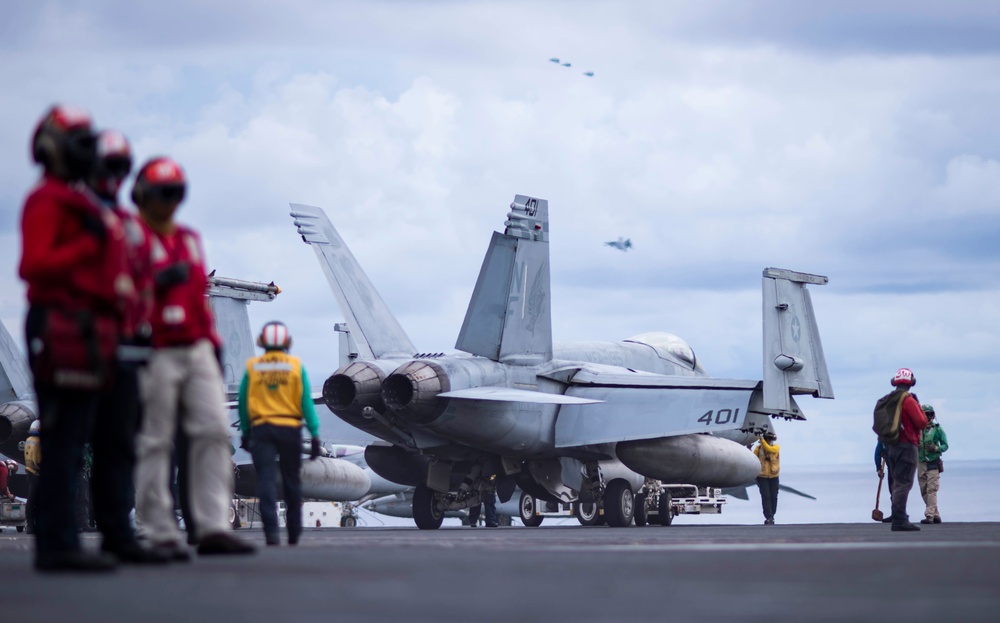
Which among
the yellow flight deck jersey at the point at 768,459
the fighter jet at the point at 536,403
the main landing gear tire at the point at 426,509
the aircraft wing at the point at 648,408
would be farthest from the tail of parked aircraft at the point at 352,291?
the yellow flight deck jersey at the point at 768,459

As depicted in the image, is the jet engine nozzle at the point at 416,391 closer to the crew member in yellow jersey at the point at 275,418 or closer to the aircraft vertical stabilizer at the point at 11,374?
the aircraft vertical stabilizer at the point at 11,374

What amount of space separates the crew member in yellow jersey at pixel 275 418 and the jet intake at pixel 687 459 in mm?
13320

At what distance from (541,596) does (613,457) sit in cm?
2022

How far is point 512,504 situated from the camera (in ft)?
139

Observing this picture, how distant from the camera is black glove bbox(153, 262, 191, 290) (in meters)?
7.43

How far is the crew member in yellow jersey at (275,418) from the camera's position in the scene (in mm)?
11500

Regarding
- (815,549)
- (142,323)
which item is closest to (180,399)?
(142,323)

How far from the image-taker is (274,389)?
38.1ft

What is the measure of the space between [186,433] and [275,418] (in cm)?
374

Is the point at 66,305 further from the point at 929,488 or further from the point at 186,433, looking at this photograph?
the point at 929,488

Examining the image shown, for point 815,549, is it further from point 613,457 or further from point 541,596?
point 613,457

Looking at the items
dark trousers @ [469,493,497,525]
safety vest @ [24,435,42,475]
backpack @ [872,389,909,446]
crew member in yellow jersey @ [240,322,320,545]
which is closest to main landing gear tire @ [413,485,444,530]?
dark trousers @ [469,493,497,525]

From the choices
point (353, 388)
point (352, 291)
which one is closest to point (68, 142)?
point (353, 388)

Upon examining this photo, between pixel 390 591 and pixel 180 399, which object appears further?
pixel 180 399
